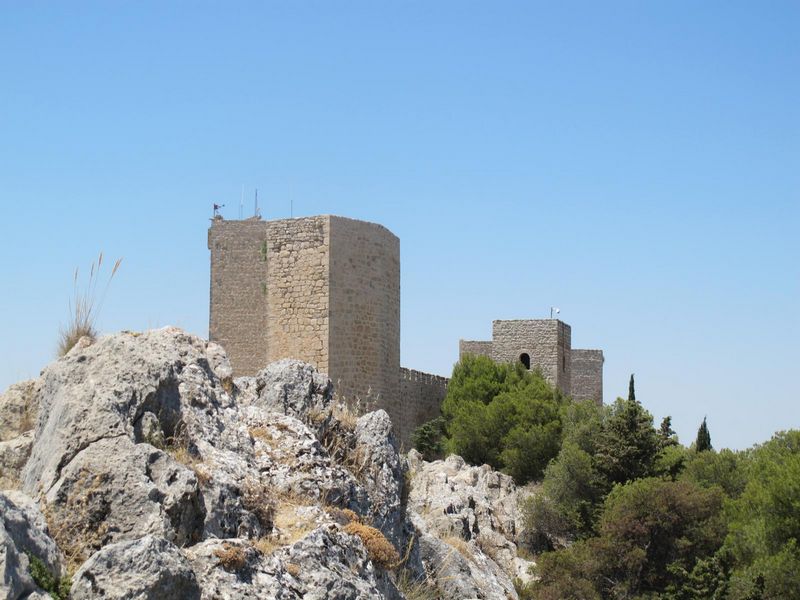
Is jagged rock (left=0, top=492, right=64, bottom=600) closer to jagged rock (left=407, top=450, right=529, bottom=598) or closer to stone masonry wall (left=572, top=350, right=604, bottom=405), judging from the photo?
jagged rock (left=407, top=450, right=529, bottom=598)

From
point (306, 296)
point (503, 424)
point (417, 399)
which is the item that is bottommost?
point (503, 424)

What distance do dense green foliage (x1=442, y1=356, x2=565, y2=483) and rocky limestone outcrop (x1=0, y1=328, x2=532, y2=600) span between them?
1993cm

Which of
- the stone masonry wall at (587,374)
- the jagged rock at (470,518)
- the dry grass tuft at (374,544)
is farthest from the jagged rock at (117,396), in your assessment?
the stone masonry wall at (587,374)

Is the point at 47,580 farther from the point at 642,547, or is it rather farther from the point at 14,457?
the point at 642,547

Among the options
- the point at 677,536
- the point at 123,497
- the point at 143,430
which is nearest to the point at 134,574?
the point at 123,497

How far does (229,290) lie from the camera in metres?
21.7

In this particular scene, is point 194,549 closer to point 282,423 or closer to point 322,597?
point 322,597

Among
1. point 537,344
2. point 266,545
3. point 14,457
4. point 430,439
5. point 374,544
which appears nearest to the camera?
point 266,545

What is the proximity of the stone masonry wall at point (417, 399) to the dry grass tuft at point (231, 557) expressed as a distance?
19.3 m

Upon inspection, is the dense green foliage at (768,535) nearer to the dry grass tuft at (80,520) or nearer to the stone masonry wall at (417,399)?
the stone masonry wall at (417,399)

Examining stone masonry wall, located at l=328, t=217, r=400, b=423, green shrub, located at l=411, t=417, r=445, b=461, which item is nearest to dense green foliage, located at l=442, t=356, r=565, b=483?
green shrub, located at l=411, t=417, r=445, b=461

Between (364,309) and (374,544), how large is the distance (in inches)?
602

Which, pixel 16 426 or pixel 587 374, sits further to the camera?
pixel 587 374

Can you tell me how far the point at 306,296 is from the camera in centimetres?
2114
